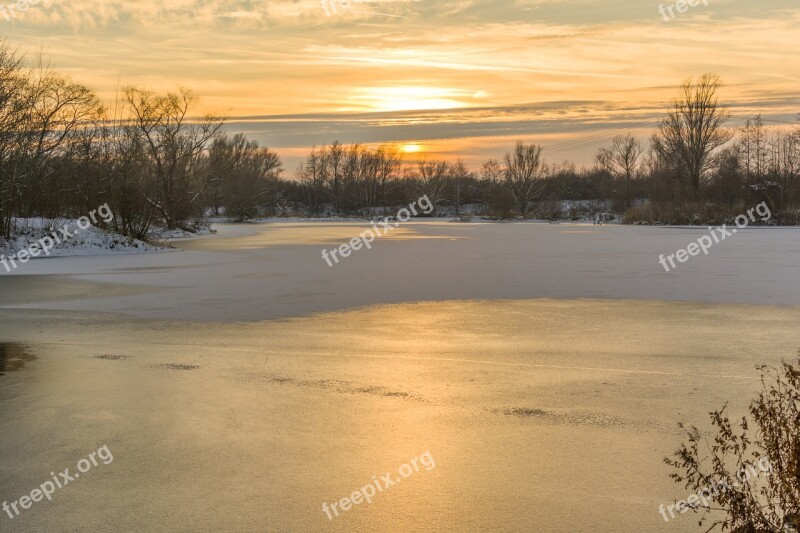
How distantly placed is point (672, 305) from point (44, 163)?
88.9ft

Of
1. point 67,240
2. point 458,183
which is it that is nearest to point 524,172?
point 458,183

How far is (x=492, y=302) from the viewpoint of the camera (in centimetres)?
1349

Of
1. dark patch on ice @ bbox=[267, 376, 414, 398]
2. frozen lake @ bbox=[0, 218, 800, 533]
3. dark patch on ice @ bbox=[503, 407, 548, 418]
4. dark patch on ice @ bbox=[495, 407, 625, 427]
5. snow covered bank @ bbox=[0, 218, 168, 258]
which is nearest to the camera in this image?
frozen lake @ bbox=[0, 218, 800, 533]

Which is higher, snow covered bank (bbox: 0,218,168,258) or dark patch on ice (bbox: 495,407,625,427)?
snow covered bank (bbox: 0,218,168,258)

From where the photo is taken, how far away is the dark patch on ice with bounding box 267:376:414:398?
6918 mm

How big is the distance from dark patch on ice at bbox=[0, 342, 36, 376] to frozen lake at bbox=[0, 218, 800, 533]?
3cm

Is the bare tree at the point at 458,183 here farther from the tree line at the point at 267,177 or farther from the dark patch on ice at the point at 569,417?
the dark patch on ice at the point at 569,417

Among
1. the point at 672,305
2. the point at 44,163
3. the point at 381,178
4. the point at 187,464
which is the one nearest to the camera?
the point at 187,464

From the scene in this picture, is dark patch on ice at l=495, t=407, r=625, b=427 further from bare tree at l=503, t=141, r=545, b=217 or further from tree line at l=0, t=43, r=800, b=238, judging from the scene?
bare tree at l=503, t=141, r=545, b=217

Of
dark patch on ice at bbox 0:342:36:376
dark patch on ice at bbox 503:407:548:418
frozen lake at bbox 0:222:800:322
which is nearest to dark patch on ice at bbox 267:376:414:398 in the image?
dark patch on ice at bbox 503:407:548:418

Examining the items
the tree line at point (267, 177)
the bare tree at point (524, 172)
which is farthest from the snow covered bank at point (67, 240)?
the bare tree at point (524, 172)

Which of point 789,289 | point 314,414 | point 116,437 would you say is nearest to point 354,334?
point 314,414

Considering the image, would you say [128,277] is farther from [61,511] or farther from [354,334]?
[61,511]

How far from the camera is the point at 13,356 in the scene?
28.7 feet
